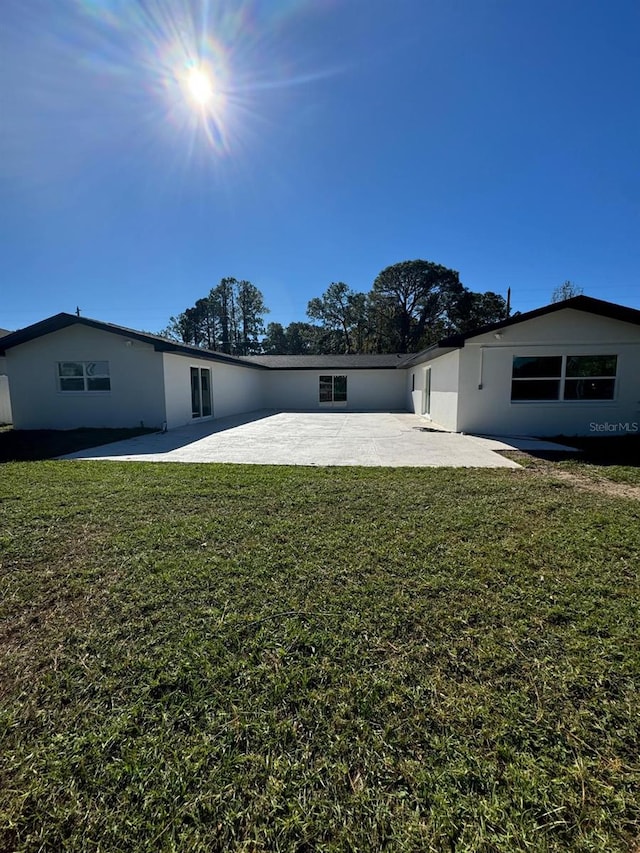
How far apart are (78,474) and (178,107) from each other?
8911 millimetres

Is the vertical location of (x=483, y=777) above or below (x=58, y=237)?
below

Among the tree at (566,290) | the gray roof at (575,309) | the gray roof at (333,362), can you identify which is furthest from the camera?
the tree at (566,290)

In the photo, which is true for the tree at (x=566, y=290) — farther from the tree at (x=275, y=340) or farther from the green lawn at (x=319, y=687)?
the green lawn at (x=319, y=687)

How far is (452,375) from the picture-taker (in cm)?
1140

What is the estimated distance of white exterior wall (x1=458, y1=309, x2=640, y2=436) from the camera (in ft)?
32.6

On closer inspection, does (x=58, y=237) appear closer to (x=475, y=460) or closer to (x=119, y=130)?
(x=119, y=130)

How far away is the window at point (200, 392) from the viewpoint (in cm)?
1381

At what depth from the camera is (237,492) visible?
5.13 meters

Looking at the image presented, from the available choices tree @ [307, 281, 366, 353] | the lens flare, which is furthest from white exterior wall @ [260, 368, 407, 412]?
tree @ [307, 281, 366, 353]

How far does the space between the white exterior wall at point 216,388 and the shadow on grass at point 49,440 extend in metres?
1.29

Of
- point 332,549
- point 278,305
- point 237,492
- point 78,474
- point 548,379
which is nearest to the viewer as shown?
point 332,549

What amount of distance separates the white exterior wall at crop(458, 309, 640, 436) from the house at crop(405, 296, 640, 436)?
0.08 feet

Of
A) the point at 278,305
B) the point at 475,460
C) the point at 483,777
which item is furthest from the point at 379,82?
the point at 278,305

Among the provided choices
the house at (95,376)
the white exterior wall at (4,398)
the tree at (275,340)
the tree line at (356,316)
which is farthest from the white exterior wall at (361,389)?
the tree at (275,340)
